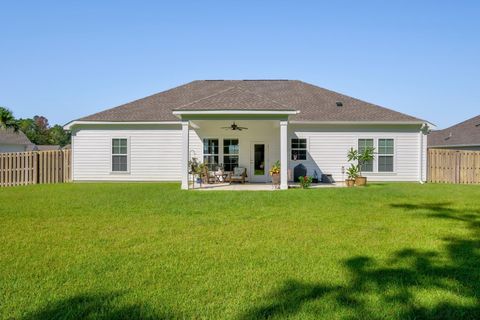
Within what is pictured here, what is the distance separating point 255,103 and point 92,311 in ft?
40.8

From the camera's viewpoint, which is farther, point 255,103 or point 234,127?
point 234,127

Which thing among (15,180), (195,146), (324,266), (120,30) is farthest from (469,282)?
(15,180)

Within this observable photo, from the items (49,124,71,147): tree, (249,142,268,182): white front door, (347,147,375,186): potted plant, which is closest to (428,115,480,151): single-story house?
(347,147,375,186): potted plant

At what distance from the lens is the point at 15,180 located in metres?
18.3

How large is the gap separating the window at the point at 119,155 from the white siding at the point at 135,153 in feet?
0.69

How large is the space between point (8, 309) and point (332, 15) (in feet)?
Answer: 46.4

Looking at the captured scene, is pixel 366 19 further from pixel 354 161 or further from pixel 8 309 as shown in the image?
pixel 8 309

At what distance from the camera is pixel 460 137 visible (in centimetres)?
3169

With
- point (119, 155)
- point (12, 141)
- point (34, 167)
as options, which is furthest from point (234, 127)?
point (12, 141)

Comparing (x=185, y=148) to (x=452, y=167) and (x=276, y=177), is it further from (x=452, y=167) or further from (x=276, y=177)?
(x=452, y=167)

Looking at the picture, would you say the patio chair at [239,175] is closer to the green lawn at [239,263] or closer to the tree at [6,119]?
the green lawn at [239,263]

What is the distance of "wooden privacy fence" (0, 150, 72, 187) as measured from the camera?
18125 millimetres

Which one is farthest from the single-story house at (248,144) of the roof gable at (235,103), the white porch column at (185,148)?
the white porch column at (185,148)

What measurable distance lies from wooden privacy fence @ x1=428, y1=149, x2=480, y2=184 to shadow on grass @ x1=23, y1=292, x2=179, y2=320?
19.0 meters
